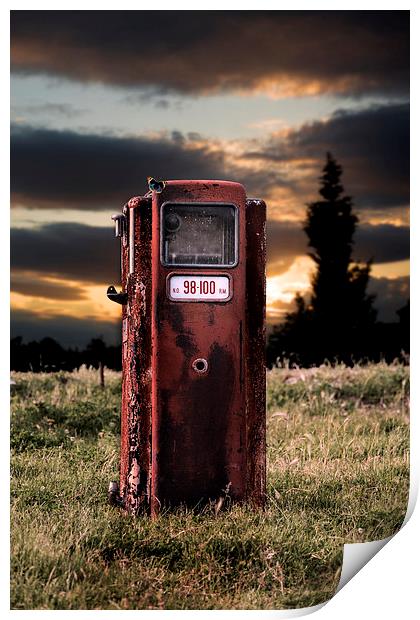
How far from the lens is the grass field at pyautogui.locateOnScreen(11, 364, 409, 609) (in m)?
3.78

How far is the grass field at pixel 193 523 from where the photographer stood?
378cm

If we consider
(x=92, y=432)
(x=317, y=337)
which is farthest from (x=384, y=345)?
(x=92, y=432)

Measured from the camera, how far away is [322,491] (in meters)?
4.89

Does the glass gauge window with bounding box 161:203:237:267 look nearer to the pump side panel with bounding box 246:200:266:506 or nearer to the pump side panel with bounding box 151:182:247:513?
the pump side panel with bounding box 151:182:247:513

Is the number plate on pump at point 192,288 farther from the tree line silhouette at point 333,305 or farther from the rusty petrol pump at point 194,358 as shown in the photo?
the tree line silhouette at point 333,305

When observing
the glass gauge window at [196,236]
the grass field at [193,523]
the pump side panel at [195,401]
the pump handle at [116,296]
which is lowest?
the grass field at [193,523]

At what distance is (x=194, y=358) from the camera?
162 inches

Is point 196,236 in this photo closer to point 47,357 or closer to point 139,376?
point 139,376

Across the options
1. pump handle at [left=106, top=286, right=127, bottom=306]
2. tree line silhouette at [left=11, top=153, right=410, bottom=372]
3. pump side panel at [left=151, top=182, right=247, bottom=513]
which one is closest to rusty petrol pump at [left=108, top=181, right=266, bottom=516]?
pump side panel at [left=151, top=182, right=247, bottom=513]

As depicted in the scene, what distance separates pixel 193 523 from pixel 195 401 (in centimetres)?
61

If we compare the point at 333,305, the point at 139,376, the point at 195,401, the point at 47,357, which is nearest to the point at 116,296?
the point at 139,376

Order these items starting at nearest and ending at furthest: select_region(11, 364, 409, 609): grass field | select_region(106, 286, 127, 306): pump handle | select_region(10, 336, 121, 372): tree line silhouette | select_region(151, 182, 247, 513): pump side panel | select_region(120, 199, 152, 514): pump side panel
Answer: select_region(11, 364, 409, 609): grass field, select_region(151, 182, 247, 513): pump side panel, select_region(120, 199, 152, 514): pump side panel, select_region(106, 286, 127, 306): pump handle, select_region(10, 336, 121, 372): tree line silhouette

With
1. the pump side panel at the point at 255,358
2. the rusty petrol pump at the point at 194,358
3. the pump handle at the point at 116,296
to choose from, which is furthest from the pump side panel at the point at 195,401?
the pump handle at the point at 116,296
